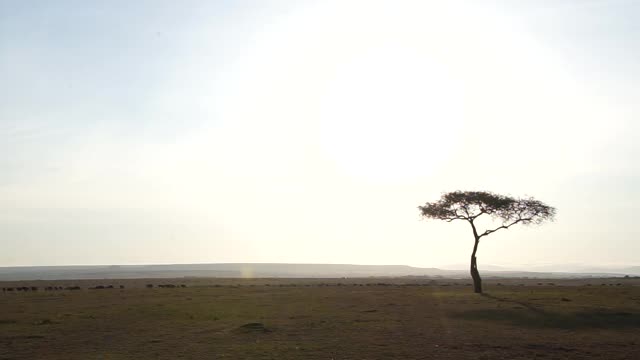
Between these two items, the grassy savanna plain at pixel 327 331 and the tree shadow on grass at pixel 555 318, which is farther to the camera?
the tree shadow on grass at pixel 555 318

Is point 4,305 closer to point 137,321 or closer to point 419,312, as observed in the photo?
point 137,321

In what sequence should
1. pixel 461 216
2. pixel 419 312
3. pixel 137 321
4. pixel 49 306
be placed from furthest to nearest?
pixel 461 216 → pixel 49 306 → pixel 419 312 → pixel 137 321

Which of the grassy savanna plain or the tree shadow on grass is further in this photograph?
the tree shadow on grass

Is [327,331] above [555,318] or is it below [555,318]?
below

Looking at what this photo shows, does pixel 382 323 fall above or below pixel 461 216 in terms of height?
below

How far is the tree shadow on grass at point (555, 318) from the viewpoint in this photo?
31456mm

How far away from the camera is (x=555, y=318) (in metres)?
33.8

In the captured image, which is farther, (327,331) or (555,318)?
(555,318)

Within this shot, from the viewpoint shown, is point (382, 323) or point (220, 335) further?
point (382, 323)

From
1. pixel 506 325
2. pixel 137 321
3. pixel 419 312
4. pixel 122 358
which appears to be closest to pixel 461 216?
pixel 419 312

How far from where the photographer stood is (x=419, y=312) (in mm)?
38156

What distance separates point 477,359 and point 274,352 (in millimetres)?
7646

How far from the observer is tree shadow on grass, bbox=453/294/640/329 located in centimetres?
3146

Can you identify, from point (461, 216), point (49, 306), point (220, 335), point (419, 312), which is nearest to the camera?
point (220, 335)
